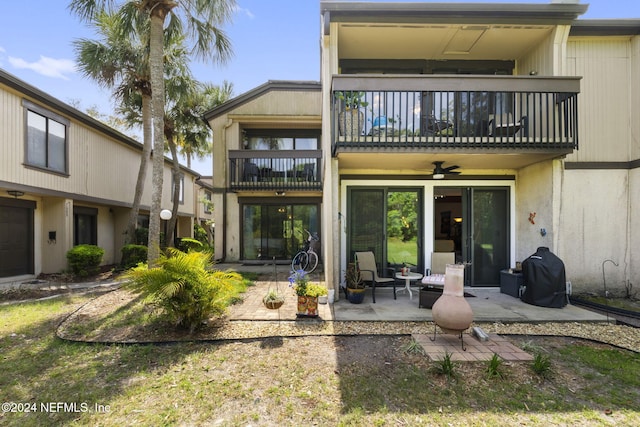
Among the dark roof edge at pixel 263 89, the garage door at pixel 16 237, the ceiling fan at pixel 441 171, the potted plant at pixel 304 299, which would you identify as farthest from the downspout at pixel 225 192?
the ceiling fan at pixel 441 171

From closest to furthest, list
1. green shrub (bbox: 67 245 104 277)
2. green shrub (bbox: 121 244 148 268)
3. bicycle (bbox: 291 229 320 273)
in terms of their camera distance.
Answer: green shrub (bbox: 67 245 104 277) < green shrub (bbox: 121 244 148 268) < bicycle (bbox: 291 229 320 273)

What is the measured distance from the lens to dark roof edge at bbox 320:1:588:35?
5.68 metres

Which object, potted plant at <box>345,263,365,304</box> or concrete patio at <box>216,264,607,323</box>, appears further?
potted plant at <box>345,263,365,304</box>

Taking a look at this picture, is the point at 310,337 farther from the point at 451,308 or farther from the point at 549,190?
the point at 549,190

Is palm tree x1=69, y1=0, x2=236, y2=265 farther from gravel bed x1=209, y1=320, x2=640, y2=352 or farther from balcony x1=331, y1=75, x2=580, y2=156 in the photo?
balcony x1=331, y1=75, x2=580, y2=156

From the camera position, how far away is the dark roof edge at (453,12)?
568cm

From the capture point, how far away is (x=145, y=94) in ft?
35.5

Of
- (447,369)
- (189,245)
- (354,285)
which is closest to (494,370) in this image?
(447,369)

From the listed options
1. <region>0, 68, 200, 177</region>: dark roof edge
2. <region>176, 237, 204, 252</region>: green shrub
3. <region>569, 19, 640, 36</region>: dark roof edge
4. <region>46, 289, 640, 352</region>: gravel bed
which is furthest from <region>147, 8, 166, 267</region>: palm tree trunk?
<region>569, 19, 640, 36</region>: dark roof edge

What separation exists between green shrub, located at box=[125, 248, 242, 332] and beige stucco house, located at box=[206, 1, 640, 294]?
2.32 metres

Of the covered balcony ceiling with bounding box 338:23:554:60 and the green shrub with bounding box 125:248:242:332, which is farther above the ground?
the covered balcony ceiling with bounding box 338:23:554:60

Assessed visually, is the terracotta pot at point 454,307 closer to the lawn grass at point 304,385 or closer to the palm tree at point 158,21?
the lawn grass at point 304,385

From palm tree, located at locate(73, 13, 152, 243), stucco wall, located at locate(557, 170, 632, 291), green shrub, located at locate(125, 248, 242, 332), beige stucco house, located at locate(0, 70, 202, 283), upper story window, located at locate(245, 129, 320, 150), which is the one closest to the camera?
green shrub, located at locate(125, 248, 242, 332)

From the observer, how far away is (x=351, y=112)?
5699 mm
